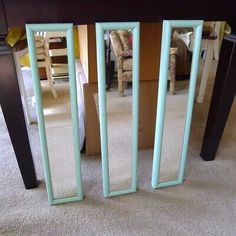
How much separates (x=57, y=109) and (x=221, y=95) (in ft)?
2.41

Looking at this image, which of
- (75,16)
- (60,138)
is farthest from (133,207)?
(75,16)

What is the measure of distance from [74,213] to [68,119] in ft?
1.28

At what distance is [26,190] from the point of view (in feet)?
3.88

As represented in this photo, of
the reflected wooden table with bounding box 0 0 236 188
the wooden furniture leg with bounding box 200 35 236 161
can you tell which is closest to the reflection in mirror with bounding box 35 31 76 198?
the reflected wooden table with bounding box 0 0 236 188

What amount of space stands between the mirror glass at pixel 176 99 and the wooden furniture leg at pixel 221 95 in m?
0.17

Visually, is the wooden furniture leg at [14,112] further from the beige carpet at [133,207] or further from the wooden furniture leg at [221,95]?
the wooden furniture leg at [221,95]

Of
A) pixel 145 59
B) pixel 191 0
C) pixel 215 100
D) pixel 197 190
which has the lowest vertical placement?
pixel 197 190

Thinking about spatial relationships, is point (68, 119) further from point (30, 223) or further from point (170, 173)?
point (170, 173)

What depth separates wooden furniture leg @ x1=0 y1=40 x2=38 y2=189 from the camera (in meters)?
0.89

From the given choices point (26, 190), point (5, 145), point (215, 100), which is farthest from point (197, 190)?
point (5, 145)

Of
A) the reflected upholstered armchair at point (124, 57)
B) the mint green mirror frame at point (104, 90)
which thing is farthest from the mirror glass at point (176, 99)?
the mint green mirror frame at point (104, 90)

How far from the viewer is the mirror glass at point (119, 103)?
1.00 metres

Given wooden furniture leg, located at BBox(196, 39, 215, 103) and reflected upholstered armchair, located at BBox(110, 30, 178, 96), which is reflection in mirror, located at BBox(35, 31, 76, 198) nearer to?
reflected upholstered armchair, located at BBox(110, 30, 178, 96)

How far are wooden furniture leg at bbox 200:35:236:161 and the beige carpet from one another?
0.11 metres
